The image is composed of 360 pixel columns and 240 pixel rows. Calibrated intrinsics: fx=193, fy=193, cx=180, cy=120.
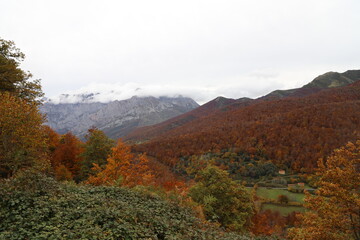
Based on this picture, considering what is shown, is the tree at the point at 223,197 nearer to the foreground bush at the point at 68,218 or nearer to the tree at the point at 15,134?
the foreground bush at the point at 68,218

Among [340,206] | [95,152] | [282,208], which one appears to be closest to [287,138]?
[282,208]

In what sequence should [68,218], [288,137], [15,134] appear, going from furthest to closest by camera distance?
[288,137]
[15,134]
[68,218]

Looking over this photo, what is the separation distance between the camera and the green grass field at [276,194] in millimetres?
58125

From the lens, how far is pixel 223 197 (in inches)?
824

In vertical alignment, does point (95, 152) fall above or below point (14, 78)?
below

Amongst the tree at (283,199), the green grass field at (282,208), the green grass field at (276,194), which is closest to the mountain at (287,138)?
the green grass field at (276,194)

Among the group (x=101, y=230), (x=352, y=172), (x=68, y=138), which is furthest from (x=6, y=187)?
(x=68, y=138)

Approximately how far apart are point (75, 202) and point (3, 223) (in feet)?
8.29

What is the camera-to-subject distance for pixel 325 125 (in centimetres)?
11125

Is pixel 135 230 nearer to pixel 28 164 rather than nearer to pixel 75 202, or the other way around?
pixel 75 202

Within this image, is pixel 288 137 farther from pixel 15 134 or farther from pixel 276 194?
pixel 15 134

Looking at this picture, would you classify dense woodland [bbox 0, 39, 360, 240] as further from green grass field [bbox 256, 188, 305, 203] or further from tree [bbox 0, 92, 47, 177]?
green grass field [bbox 256, 188, 305, 203]

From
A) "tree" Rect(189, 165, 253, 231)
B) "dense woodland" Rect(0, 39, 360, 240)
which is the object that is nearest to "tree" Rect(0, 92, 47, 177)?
"dense woodland" Rect(0, 39, 360, 240)

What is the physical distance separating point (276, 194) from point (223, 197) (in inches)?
2047
